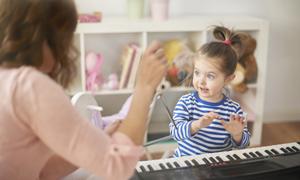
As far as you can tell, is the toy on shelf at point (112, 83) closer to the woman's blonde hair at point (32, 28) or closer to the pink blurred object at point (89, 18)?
the pink blurred object at point (89, 18)

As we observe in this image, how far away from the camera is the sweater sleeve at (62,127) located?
0.72 metres

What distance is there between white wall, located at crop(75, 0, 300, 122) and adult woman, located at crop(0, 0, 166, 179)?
5.70ft

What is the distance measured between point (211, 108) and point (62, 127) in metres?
0.79

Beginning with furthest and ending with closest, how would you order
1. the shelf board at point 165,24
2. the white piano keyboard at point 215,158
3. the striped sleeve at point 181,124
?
1. the shelf board at point 165,24
2. the striped sleeve at point 181,124
3. the white piano keyboard at point 215,158

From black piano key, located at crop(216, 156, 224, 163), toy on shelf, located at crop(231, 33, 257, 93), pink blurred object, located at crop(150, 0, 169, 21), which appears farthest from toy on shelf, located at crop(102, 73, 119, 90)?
black piano key, located at crop(216, 156, 224, 163)

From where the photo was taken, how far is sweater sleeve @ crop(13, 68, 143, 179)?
72 centimetres

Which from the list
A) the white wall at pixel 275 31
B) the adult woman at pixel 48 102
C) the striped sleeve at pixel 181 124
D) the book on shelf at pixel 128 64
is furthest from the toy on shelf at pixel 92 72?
the adult woman at pixel 48 102

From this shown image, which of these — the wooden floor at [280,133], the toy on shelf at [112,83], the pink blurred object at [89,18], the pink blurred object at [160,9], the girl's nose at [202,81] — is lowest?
the wooden floor at [280,133]

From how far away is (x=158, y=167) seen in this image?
1.19 m

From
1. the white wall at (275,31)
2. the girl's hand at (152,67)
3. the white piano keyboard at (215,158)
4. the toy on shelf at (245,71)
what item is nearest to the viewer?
the girl's hand at (152,67)

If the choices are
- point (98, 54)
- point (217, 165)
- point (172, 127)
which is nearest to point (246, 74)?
point (98, 54)

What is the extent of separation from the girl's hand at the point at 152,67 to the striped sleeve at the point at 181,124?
20.3 inches

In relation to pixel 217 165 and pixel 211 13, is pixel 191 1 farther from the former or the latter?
pixel 217 165

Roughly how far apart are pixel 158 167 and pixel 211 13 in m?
1.68
